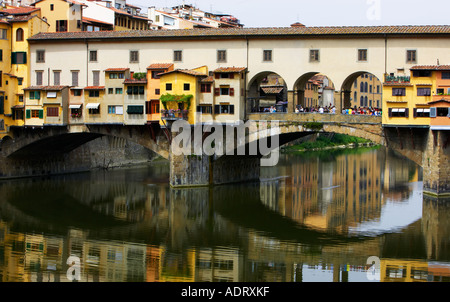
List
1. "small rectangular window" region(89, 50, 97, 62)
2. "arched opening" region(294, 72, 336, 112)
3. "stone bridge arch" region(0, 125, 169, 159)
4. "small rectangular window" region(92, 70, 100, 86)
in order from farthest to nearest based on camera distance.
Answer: "arched opening" region(294, 72, 336, 112) → "small rectangular window" region(92, 70, 100, 86) → "small rectangular window" region(89, 50, 97, 62) → "stone bridge arch" region(0, 125, 169, 159)

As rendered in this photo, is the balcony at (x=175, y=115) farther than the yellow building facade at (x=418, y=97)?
Yes

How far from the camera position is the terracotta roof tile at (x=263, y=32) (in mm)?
40094

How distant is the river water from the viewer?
→ 27.0 metres

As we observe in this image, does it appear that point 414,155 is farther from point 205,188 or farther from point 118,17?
point 118,17

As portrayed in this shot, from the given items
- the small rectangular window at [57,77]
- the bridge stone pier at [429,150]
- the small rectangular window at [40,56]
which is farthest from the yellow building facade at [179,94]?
the bridge stone pier at [429,150]

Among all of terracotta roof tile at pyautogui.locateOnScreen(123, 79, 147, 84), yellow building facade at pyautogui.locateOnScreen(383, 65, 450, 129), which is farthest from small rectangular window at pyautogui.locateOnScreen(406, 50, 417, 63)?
terracotta roof tile at pyautogui.locateOnScreen(123, 79, 147, 84)

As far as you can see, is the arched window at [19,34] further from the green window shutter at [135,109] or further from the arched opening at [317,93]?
the arched opening at [317,93]

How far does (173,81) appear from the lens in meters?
43.5

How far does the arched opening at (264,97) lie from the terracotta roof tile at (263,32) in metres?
2.58

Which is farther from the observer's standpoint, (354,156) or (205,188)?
(354,156)

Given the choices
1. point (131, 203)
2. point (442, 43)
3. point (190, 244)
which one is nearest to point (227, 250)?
point (190, 244)

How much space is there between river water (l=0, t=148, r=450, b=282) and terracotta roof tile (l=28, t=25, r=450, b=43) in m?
9.11

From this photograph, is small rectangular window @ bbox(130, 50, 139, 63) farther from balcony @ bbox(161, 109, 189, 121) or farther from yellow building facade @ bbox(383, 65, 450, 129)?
yellow building facade @ bbox(383, 65, 450, 129)
